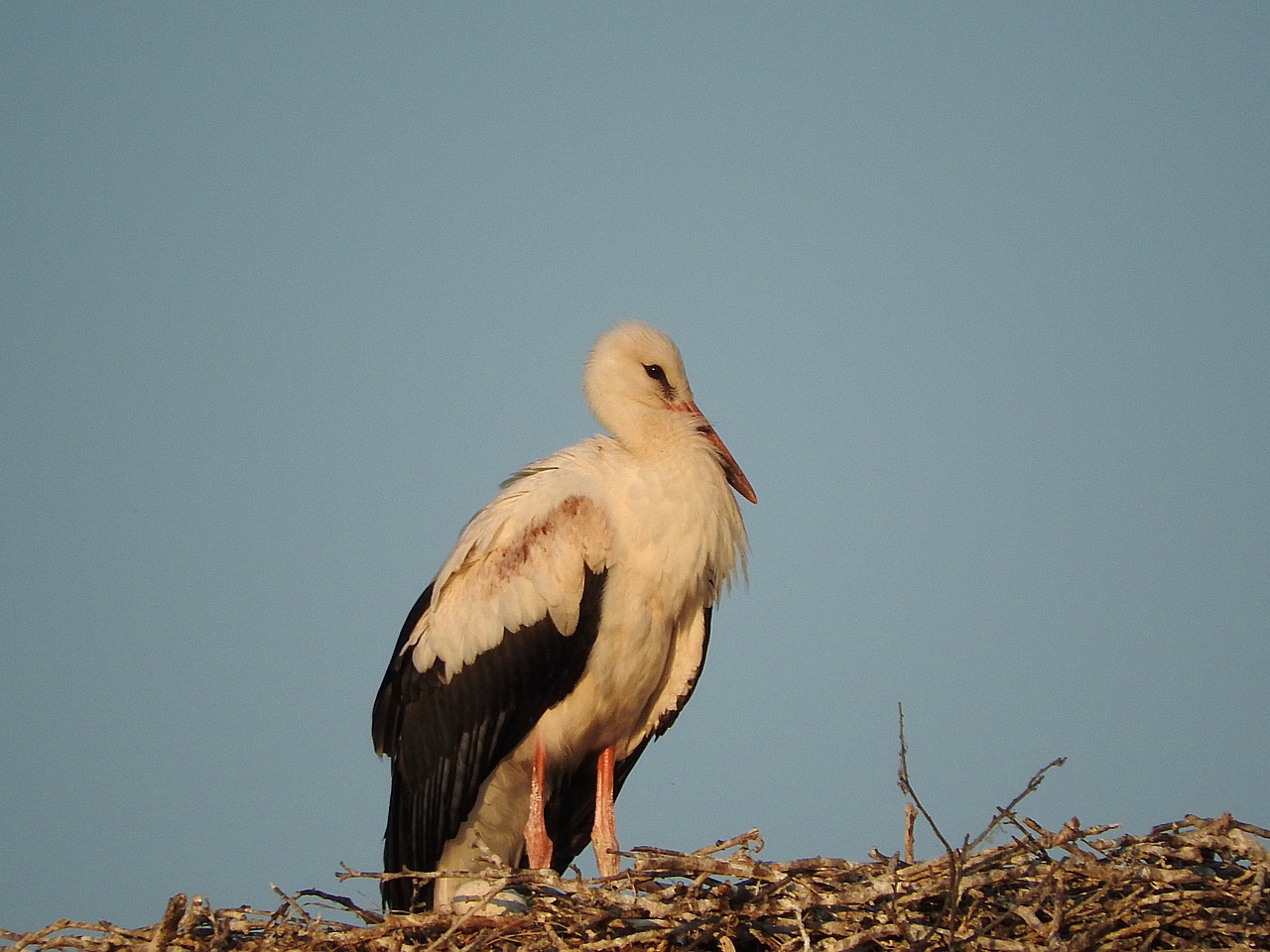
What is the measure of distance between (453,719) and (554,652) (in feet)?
1.76

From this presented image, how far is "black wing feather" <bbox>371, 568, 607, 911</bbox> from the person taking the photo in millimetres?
5410

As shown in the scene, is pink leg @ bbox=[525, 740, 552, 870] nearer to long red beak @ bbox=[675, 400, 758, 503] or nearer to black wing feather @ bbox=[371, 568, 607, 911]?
black wing feather @ bbox=[371, 568, 607, 911]

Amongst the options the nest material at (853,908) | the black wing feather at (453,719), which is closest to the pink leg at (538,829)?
the black wing feather at (453,719)

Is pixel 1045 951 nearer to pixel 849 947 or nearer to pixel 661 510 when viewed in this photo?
pixel 849 947

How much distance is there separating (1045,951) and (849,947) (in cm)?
51

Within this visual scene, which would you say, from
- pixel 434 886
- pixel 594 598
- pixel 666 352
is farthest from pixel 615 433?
pixel 434 886

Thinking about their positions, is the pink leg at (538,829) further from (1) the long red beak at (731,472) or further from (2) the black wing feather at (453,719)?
(1) the long red beak at (731,472)

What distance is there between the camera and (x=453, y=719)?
5594mm

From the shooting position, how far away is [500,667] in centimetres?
547

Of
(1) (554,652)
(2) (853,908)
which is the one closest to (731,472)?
(1) (554,652)

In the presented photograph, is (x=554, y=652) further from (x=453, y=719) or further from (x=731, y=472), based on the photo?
(x=731, y=472)

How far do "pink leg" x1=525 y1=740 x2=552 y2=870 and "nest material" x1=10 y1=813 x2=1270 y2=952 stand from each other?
3.34ft

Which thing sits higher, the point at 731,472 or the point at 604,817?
the point at 731,472

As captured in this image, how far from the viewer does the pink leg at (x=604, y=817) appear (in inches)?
215
